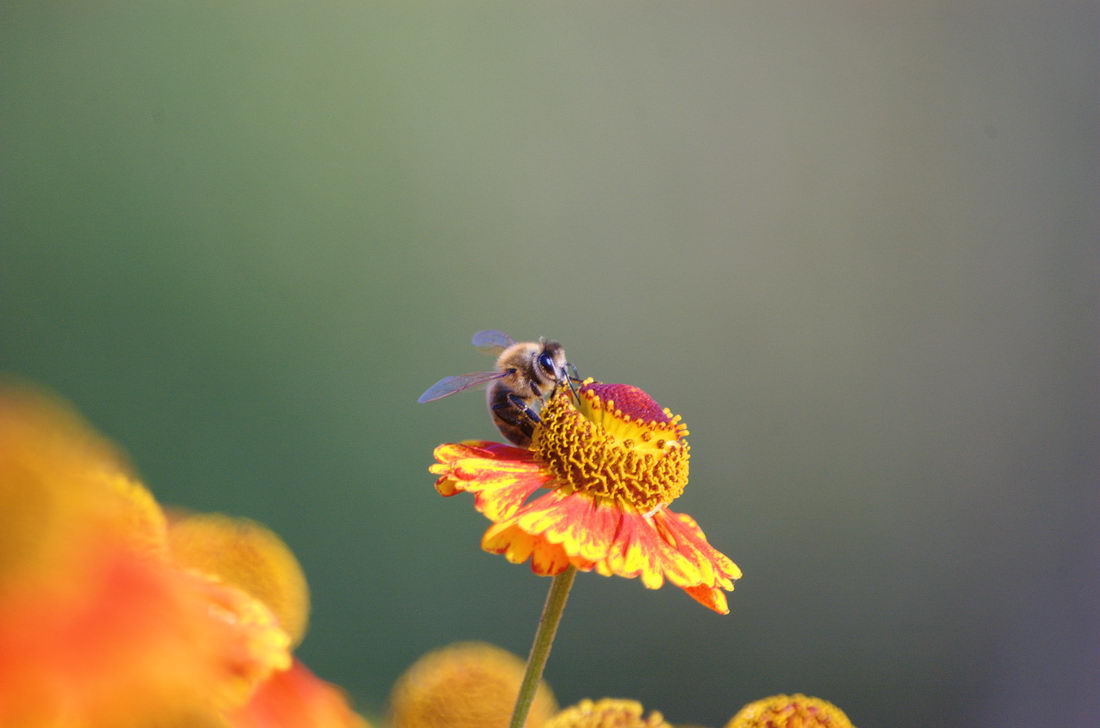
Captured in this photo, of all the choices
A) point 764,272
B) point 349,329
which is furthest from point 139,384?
point 764,272

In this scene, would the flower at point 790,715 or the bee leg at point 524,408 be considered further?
the bee leg at point 524,408

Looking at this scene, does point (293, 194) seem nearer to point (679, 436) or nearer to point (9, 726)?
point (679, 436)

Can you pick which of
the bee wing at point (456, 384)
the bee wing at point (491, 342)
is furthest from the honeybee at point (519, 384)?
the bee wing at point (491, 342)

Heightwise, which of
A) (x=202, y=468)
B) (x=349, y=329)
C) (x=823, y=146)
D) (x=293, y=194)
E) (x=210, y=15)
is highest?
(x=823, y=146)

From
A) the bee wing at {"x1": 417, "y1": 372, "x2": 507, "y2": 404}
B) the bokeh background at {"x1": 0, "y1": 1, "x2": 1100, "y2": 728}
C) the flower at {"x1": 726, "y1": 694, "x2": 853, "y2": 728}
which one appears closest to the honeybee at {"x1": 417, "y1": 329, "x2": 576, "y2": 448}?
the bee wing at {"x1": 417, "y1": 372, "x2": 507, "y2": 404}

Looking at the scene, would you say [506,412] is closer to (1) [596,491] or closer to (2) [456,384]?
(2) [456,384]

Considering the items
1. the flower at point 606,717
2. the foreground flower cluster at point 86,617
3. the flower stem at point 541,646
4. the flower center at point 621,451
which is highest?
the foreground flower cluster at point 86,617

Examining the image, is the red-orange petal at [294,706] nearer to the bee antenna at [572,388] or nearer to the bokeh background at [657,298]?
the bee antenna at [572,388]
